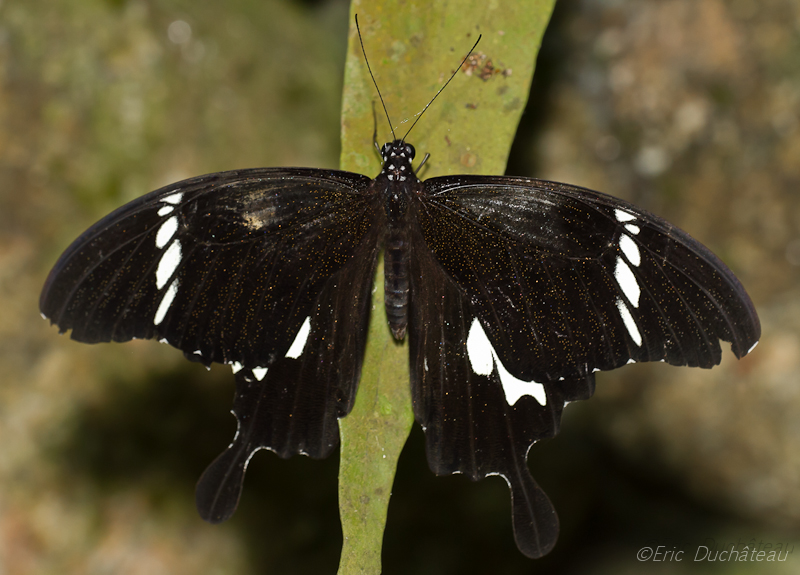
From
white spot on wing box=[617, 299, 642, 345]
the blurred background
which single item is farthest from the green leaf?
the blurred background

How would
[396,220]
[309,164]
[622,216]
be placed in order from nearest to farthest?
[622,216] < [396,220] < [309,164]

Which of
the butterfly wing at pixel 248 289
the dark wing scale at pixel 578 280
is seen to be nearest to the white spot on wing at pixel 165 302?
the butterfly wing at pixel 248 289

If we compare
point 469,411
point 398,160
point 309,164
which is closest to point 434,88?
point 398,160

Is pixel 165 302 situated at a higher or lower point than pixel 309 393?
higher

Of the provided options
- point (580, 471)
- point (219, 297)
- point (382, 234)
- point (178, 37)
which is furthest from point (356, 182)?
point (580, 471)

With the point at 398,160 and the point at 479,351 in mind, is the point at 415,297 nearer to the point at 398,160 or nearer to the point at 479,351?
the point at 479,351

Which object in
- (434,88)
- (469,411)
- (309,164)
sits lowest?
(469,411)
